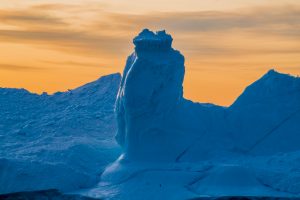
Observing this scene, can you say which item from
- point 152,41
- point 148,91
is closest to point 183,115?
point 148,91

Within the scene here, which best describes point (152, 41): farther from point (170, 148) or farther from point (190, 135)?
point (170, 148)

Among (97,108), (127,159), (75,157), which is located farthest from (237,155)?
(97,108)

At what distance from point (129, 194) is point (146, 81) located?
211 inches

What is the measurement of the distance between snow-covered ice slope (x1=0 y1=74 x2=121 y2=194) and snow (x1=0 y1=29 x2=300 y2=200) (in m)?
0.06

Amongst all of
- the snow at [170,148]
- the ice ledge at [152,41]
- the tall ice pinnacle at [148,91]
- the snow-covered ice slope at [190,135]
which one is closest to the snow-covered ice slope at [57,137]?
the snow at [170,148]

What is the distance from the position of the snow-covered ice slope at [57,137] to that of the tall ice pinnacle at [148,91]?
2063mm

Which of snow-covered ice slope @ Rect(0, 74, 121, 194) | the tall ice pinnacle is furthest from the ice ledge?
snow-covered ice slope @ Rect(0, 74, 121, 194)

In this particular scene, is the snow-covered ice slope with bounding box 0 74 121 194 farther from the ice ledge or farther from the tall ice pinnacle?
the ice ledge

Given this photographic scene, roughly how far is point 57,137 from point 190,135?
731 centimetres

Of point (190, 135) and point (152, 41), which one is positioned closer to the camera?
point (152, 41)

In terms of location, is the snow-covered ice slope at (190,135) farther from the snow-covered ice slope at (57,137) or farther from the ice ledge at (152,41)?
the snow-covered ice slope at (57,137)

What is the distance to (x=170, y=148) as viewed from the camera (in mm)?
30719

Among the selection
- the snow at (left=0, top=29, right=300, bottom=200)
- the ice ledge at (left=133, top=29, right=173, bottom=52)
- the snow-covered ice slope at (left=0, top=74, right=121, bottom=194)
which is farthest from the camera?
the ice ledge at (left=133, top=29, right=173, bottom=52)

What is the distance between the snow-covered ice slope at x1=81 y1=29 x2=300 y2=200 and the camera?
27.8 m
